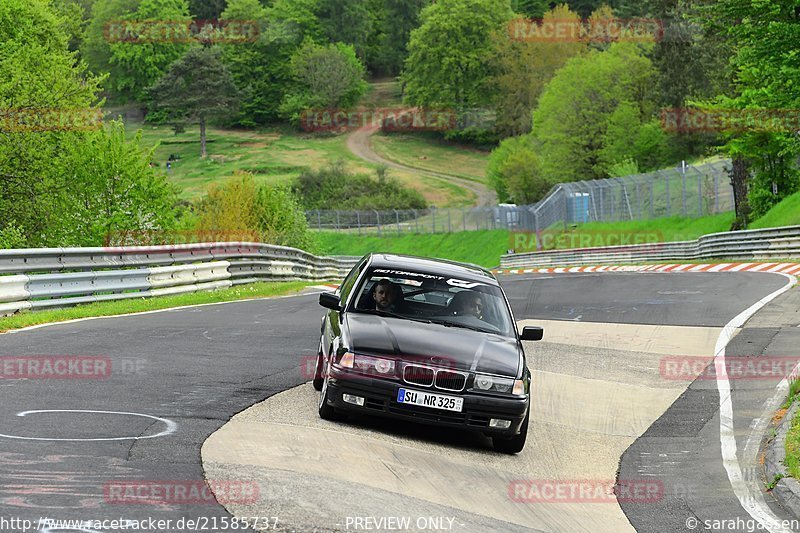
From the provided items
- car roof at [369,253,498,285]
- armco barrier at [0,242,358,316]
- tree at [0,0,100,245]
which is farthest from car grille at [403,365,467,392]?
tree at [0,0,100,245]

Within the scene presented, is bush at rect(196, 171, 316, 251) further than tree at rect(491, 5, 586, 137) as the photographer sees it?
No

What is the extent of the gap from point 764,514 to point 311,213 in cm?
9234

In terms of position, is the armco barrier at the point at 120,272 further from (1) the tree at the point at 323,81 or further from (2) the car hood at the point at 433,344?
(1) the tree at the point at 323,81

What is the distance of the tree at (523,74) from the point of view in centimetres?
13200

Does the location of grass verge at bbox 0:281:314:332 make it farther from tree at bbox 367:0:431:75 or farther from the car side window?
tree at bbox 367:0:431:75

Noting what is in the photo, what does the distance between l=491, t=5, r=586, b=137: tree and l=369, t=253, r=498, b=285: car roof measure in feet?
392

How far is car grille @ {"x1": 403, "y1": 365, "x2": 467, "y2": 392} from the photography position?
9.15 meters

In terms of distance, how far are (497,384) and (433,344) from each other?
630 millimetres

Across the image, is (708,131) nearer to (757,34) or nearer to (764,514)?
(757,34)

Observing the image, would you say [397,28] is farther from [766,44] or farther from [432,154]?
[766,44]

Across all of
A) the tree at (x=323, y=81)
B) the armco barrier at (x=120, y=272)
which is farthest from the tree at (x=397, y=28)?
the armco barrier at (x=120, y=272)

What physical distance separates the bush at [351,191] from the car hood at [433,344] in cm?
9605

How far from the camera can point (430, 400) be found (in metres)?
9.12

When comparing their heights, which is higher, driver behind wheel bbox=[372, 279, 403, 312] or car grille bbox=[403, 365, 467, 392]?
driver behind wheel bbox=[372, 279, 403, 312]
